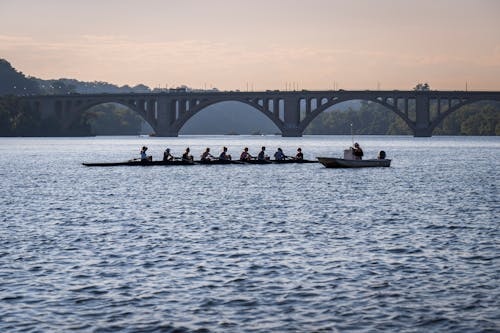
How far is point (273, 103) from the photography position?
168500 millimetres

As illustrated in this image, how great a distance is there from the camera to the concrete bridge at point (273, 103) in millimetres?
161375

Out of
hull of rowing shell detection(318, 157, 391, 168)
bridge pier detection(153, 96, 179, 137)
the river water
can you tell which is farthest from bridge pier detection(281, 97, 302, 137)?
the river water

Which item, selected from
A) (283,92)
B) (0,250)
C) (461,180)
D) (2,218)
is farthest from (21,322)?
(283,92)

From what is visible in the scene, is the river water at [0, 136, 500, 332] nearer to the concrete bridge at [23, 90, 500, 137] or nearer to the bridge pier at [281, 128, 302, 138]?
the concrete bridge at [23, 90, 500, 137]

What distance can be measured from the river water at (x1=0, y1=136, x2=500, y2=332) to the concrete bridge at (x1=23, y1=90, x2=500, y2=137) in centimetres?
11951

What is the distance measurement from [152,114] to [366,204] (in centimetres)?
14204

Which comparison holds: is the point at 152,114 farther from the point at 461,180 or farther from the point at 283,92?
the point at 461,180

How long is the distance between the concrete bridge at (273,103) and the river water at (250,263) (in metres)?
120

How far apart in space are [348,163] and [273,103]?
99.6 metres

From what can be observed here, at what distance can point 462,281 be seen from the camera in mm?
19672

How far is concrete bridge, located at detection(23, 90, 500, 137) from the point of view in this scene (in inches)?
6353

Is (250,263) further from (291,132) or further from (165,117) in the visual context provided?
(165,117)

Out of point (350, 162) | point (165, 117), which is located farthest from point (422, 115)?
point (350, 162)

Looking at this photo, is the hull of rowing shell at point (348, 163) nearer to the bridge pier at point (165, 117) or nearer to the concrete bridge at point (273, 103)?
the concrete bridge at point (273, 103)
